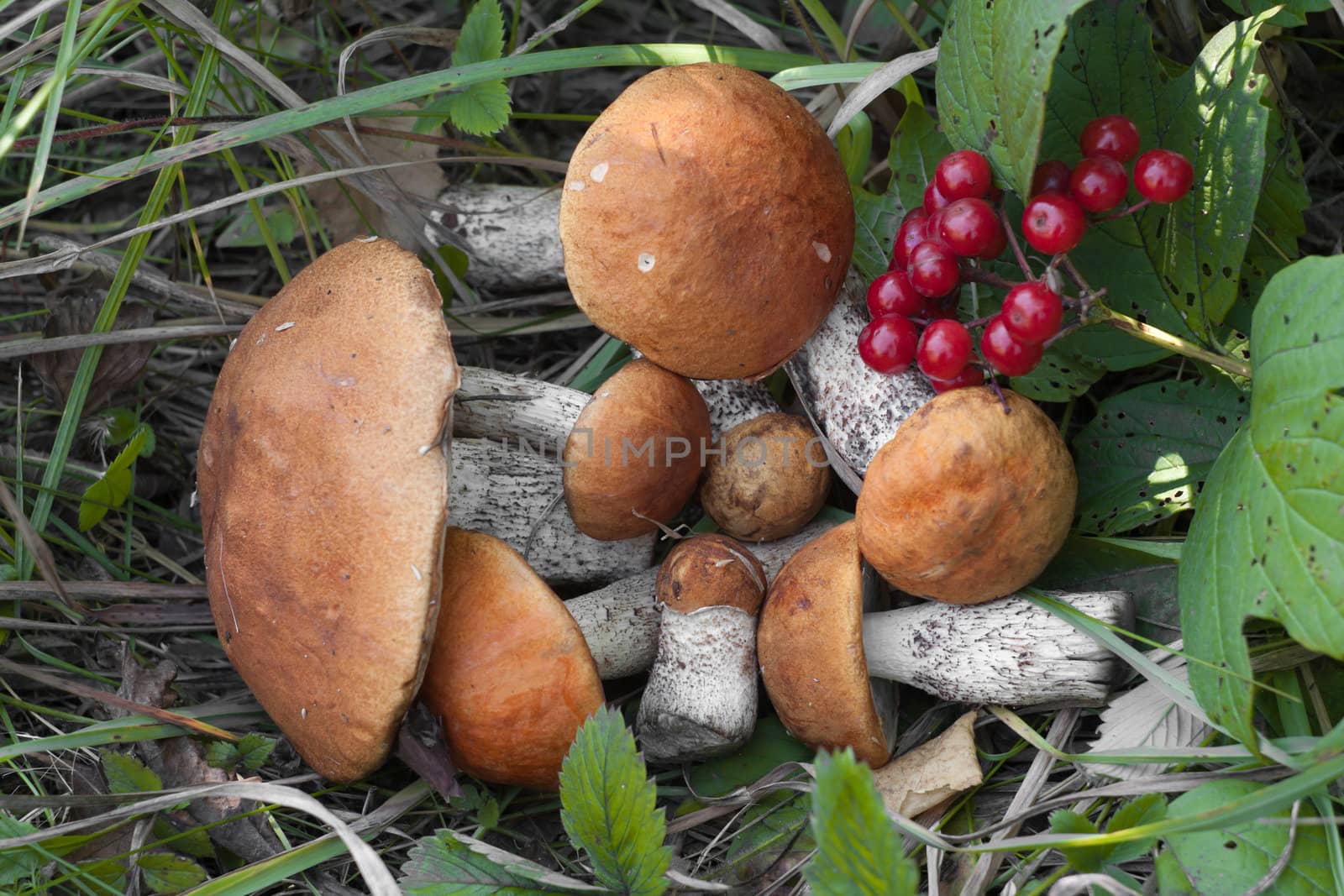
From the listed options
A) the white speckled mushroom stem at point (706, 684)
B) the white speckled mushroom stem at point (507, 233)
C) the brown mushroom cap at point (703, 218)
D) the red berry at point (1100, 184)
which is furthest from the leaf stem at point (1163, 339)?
the white speckled mushroom stem at point (507, 233)

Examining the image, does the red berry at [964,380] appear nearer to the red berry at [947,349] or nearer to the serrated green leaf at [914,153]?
the red berry at [947,349]

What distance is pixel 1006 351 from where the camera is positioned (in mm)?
1890

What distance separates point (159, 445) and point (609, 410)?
1577mm

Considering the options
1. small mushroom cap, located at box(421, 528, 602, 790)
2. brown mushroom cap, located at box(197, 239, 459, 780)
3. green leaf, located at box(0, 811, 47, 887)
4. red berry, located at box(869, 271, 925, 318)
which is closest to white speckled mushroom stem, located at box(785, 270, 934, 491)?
red berry, located at box(869, 271, 925, 318)

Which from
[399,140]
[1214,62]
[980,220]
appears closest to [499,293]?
[399,140]

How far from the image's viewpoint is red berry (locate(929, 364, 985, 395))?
6.80 ft

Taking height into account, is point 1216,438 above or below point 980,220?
below

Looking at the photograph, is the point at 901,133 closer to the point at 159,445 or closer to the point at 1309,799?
the point at 1309,799

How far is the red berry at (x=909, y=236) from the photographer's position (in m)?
2.15

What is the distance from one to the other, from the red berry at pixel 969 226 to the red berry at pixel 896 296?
152 millimetres

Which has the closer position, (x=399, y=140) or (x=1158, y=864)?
(x=1158, y=864)

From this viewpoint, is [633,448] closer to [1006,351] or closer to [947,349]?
[947,349]

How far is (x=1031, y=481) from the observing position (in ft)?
6.11

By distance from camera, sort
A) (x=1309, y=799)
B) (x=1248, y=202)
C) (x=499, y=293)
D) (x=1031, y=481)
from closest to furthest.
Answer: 1. (x=1309, y=799)
2. (x=1031, y=481)
3. (x=1248, y=202)
4. (x=499, y=293)
